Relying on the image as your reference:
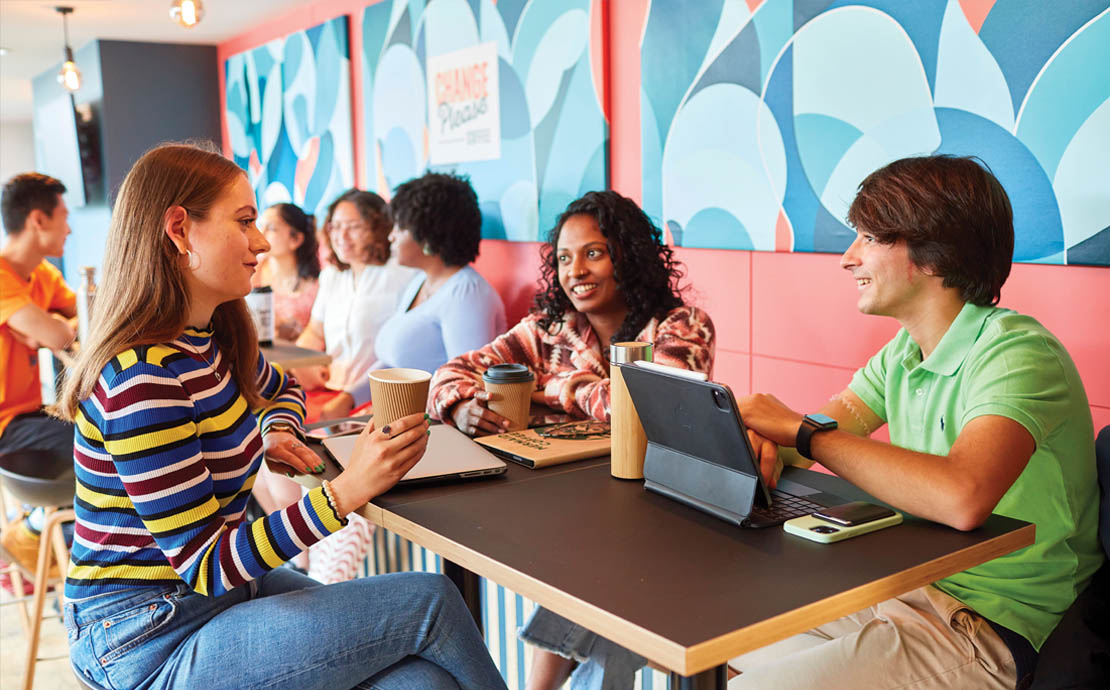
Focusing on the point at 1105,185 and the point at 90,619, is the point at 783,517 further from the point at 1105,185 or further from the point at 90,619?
the point at 1105,185

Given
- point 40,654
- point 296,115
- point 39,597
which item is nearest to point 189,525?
point 39,597

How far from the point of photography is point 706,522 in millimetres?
1270

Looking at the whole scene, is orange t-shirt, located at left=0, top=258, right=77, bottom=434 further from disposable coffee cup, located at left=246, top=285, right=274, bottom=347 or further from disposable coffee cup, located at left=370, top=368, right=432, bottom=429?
disposable coffee cup, located at left=370, top=368, right=432, bottom=429

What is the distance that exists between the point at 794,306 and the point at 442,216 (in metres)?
1.51

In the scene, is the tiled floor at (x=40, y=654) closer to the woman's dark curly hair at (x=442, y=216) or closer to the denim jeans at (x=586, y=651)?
the denim jeans at (x=586, y=651)

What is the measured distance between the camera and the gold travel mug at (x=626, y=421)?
4.81 feet

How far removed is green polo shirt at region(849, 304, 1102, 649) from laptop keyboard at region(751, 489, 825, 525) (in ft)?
0.91

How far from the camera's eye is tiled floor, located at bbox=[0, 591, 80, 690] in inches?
108

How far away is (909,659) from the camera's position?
1.39m

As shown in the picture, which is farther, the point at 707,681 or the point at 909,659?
the point at 909,659

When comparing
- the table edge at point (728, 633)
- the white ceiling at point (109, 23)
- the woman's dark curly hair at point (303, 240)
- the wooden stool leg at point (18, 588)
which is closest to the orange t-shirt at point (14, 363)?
the wooden stool leg at point (18, 588)

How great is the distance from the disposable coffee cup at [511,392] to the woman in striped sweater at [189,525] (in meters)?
0.48

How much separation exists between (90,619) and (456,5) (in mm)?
3276

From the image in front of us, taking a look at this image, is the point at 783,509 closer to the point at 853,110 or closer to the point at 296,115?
the point at 853,110
